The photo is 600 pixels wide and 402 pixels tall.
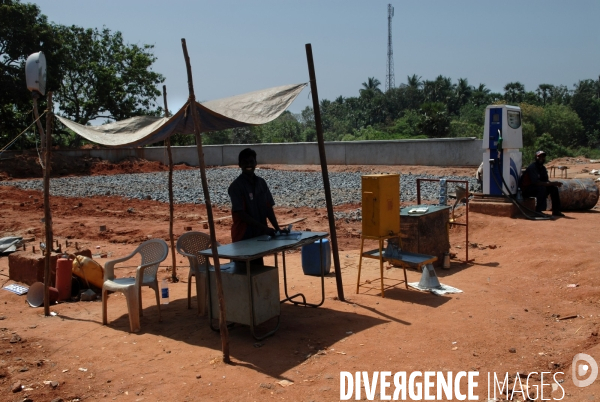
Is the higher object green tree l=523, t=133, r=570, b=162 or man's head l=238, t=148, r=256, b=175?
man's head l=238, t=148, r=256, b=175

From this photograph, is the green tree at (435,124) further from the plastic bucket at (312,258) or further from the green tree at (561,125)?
the plastic bucket at (312,258)

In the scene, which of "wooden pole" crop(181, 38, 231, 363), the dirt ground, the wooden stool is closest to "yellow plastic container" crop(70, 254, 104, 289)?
the dirt ground

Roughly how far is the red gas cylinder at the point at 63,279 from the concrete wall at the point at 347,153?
21499 mm

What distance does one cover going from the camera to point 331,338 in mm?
5254

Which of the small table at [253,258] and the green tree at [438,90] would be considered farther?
the green tree at [438,90]

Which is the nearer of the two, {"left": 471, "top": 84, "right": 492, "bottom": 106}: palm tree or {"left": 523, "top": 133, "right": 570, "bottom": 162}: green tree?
{"left": 523, "top": 133, "right": 570, "bottom": 162}: green tree

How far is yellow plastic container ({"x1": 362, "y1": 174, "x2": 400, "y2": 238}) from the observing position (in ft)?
22.0

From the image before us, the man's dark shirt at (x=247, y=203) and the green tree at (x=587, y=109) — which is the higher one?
the green tree at (x=587, y=109)

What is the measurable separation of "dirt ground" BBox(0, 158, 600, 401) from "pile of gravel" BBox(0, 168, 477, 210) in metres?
5.72

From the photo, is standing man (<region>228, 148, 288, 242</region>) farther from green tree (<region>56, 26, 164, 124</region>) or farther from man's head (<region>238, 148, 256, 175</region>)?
green tree (<region>56, 26, 164, 124</region>)

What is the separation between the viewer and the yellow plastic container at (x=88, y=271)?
7.08 metres

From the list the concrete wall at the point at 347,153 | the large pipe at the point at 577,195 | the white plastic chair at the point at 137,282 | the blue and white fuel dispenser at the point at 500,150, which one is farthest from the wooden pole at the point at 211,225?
the concrete wall at the point at 347,153

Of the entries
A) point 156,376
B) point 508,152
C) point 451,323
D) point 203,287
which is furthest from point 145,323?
point 508,152

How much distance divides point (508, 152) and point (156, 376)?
9028 millimetres
